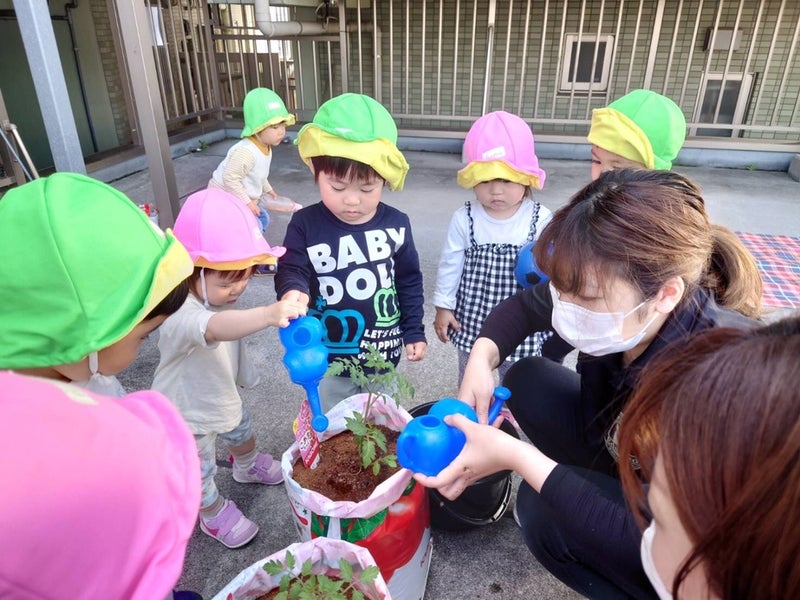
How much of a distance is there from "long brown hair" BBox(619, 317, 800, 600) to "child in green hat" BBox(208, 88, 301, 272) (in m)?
3.22

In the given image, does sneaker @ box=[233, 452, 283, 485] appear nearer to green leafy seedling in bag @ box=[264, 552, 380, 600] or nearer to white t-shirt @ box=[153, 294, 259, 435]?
white t-shirt @ box=[153, 294, 259, 435]

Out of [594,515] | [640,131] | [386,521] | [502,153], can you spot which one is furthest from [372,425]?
[640,131]

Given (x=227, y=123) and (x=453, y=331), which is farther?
(x=227, y=123)

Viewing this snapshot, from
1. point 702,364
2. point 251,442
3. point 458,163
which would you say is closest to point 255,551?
point 251,442

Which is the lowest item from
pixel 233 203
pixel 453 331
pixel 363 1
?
pixel 453 331

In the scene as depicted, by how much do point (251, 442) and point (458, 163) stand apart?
504cm

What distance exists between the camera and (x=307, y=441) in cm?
137

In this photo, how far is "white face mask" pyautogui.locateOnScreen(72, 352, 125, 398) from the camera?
3.54 ft

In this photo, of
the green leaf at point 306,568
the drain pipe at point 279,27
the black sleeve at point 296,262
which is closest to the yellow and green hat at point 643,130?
the black sleeve at point 296,262

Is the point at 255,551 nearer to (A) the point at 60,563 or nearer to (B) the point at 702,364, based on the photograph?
(A) the point at 60,563

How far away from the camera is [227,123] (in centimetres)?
727

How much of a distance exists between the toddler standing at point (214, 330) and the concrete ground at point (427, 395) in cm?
12

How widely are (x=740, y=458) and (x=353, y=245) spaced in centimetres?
137

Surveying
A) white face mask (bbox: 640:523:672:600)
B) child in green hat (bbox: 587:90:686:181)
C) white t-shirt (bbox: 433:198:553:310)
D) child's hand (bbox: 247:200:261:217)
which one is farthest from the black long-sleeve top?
child's hand (bbox: 247:200:261:217)
